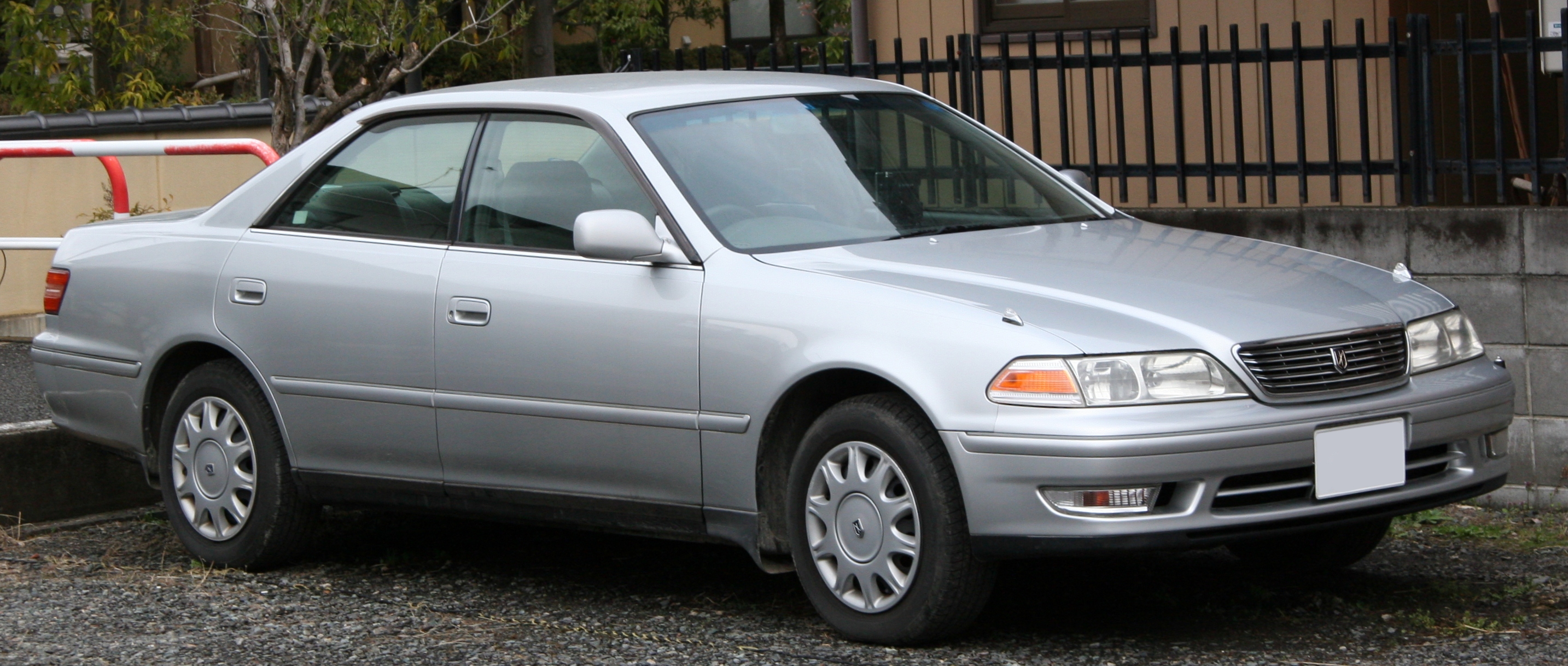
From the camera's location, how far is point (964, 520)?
452 centimetres

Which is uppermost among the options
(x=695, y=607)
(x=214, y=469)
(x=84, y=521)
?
(x=214, y=469)

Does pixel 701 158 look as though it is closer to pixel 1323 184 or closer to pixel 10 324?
pixel 1323 184

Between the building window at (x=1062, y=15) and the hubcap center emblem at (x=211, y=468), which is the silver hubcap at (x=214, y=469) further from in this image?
the building window at (x=1062, y=15)

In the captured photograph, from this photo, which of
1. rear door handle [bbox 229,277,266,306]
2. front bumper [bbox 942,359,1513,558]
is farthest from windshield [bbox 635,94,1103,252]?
rear door handle [bbox 229,277,266,306]

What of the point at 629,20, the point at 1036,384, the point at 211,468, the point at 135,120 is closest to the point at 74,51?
the point at 135,120

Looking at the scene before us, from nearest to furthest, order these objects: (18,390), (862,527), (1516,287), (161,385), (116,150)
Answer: (862,527), (161,385), (1516,287), (18,390), (116,150)

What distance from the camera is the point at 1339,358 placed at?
15.0ft

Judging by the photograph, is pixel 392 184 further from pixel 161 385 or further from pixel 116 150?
pixel 116 150

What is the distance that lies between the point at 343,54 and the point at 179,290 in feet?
28.4

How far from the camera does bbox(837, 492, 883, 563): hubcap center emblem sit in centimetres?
470

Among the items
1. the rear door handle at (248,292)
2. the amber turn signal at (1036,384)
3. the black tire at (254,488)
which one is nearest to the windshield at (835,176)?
the amber turn signal at (1036,384)

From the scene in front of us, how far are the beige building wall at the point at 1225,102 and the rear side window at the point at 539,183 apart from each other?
355 cm

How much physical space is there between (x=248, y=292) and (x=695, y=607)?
178 cm

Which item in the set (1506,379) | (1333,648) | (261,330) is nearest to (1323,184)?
(1506,379)
